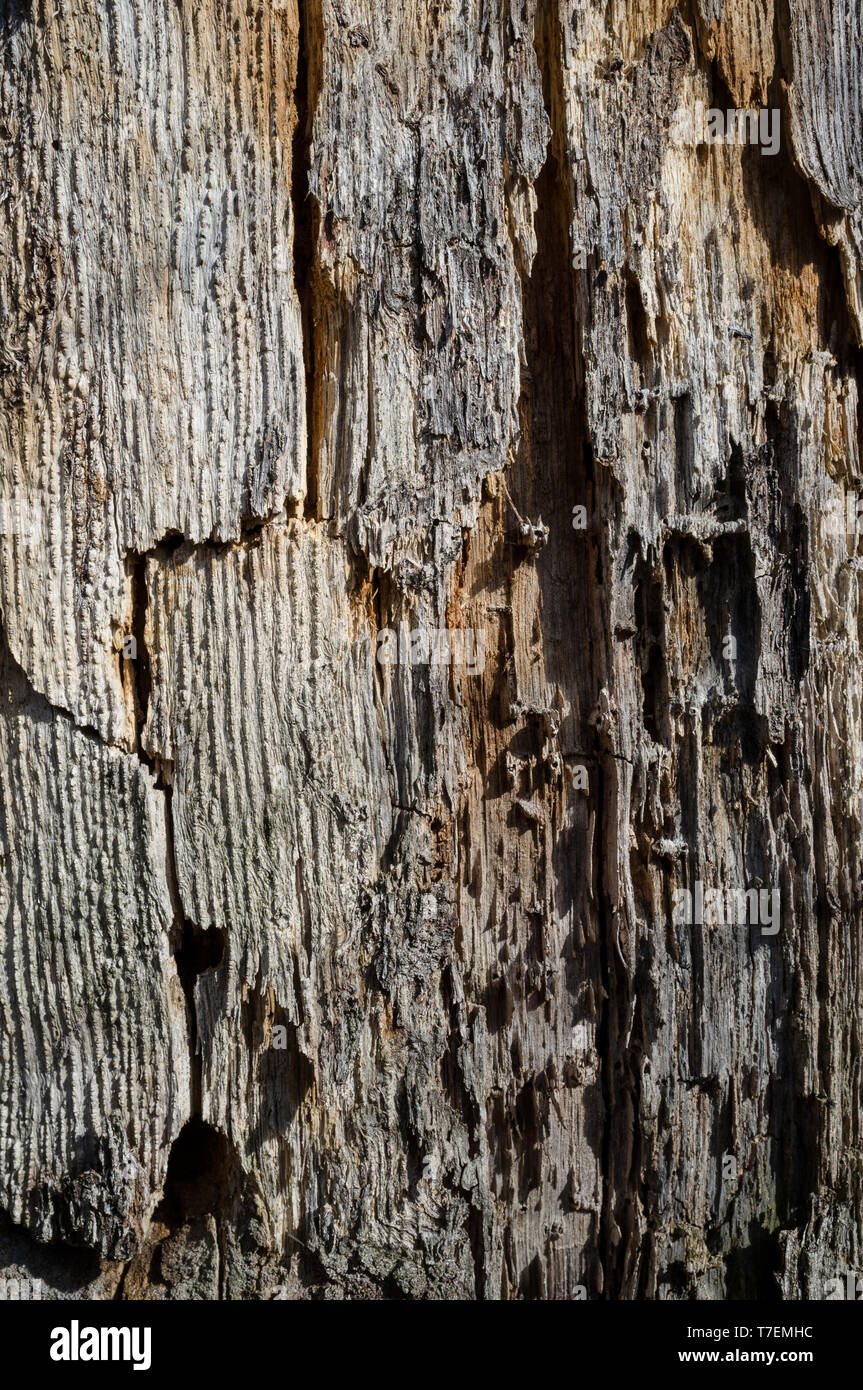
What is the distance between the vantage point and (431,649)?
6.54 ft

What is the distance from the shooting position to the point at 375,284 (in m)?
1.95

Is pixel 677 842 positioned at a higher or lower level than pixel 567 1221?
higher

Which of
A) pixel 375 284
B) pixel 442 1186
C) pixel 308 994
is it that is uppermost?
pixel 375 284

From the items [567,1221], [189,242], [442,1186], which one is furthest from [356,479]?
[567,1221]

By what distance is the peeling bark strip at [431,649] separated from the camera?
6.25ft

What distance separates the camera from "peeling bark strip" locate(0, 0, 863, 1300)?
1.91m

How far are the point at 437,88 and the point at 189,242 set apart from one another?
2.09ft

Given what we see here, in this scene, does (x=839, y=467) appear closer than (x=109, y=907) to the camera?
No

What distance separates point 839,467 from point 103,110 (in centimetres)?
179
